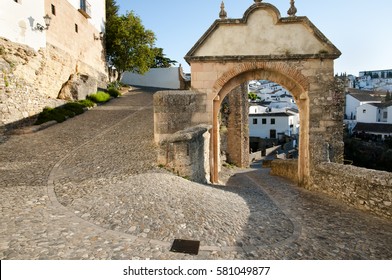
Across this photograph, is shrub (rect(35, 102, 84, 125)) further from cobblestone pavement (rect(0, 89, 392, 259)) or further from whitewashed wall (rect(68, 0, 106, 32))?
whitewashed wall (rect(68, 0, 106, 32))

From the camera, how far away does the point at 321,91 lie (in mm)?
8352

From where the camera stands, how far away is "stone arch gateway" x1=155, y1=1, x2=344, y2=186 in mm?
8305

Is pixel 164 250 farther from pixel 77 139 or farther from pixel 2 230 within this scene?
pixel 77 139

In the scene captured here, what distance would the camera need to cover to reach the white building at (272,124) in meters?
38.8

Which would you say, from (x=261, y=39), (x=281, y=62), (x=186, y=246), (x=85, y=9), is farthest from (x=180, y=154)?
(x=85, y=9)

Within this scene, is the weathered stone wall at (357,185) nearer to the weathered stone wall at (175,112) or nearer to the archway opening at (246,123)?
the archway opening at (246,123)

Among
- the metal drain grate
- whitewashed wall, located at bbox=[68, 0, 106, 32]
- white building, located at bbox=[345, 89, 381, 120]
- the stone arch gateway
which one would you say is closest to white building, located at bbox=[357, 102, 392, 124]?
white building, located at bbox=[345, 89, 381, 120]

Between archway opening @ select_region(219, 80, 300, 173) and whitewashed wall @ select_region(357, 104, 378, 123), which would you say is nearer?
archway opening @ select_region(219, 80, 300, 173)

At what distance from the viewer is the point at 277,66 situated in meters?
8.47

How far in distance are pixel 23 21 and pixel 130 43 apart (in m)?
13.1

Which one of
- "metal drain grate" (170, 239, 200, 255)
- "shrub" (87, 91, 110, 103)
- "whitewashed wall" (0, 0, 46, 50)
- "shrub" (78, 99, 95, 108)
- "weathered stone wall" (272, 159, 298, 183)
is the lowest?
"weathered stone wall" (272, 159, 298, 183)

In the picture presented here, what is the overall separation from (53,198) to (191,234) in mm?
2888

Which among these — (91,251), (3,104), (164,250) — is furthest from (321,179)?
(3,104)

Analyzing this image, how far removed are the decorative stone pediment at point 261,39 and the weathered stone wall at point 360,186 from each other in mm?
3590
